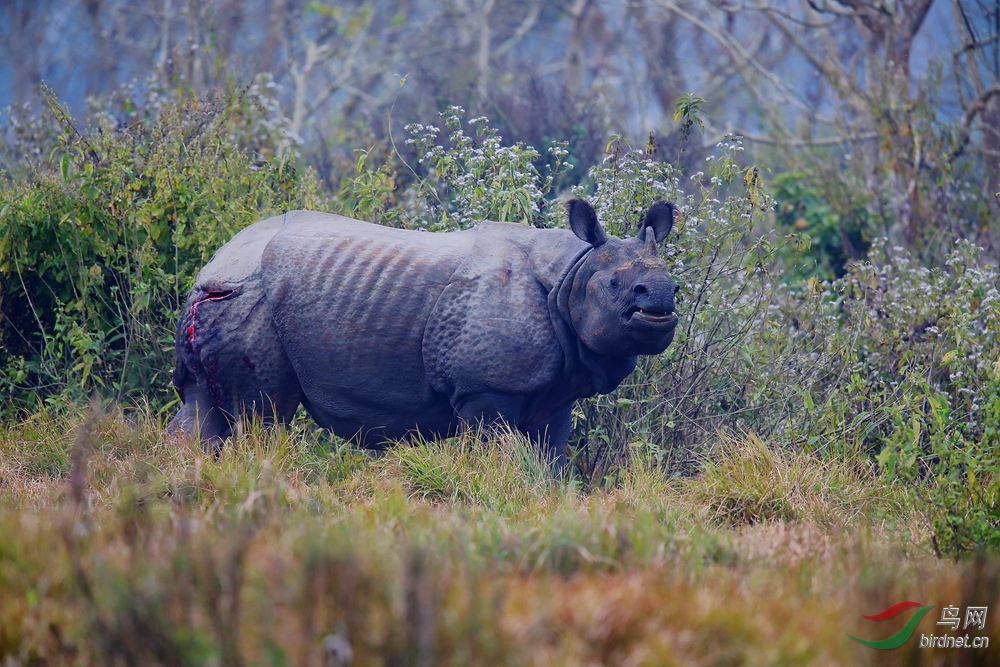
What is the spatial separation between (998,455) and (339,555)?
333cm

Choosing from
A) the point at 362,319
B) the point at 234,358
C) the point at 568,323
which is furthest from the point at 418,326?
the point at 234,358

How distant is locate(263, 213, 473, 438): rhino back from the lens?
561cm

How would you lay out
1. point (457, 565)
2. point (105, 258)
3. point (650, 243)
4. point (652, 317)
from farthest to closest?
point (105, 258), point (650, 243), point (652, 317), point (457, 565)

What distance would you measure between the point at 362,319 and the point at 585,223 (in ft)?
3.95

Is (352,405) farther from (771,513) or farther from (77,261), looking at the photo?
(77,261)

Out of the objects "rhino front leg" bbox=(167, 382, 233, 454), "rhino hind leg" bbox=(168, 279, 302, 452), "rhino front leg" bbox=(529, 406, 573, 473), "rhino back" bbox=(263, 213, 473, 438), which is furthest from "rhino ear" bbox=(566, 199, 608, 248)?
"rhino front leg" bbox=(167, 382, 233, 454)

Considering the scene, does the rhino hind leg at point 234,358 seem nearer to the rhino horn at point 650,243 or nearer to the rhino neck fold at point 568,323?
the rhino neck fold at point 568,323

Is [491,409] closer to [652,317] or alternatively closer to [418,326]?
[418,326]

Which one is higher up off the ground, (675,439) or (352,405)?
(352,405)

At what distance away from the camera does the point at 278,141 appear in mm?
9883

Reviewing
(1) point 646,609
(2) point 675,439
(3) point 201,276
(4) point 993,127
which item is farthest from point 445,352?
(4) point 993,127

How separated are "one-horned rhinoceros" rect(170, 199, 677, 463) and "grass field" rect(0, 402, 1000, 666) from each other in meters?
0.26

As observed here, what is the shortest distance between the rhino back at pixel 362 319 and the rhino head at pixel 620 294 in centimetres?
67

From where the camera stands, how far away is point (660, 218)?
18.7 ft
